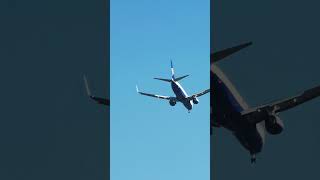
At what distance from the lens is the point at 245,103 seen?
3106 cm

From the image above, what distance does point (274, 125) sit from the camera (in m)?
28.1

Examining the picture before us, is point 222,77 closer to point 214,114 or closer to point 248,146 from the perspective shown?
point 214,114

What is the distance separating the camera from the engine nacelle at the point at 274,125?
28.1 meters

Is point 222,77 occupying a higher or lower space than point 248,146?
higher

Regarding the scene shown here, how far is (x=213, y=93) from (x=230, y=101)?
1196 millimetres

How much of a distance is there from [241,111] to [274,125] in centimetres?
207

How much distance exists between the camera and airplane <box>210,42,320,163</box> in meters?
28.0

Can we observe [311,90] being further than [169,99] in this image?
Yes
